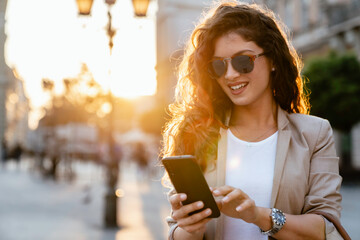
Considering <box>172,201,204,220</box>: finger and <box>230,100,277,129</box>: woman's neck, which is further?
<box>230,100,277,129</box>: woman's neck

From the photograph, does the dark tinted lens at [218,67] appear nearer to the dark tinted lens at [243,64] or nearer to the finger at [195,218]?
the dark tinted lens at [243,64]

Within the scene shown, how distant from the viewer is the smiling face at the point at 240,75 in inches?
92.0

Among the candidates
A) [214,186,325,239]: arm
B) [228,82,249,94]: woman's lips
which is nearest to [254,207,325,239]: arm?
[214,186,325,239]: arm

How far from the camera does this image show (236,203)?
1933 mm

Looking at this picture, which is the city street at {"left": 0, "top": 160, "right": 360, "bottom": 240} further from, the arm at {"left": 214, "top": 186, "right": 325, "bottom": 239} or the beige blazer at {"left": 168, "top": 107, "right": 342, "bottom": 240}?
the arm at {"left": 214, "top": 186, "right": 325, "bottom": 239}

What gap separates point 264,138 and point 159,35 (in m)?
84.6

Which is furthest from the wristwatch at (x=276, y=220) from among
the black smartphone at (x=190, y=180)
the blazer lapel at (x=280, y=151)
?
the black smartphone at (x=190, y=180)

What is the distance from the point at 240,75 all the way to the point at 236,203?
0.64 metres

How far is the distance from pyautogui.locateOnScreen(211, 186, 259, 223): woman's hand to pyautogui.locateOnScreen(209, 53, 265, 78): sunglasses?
2.02ft

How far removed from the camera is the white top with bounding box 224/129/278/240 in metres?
2.33

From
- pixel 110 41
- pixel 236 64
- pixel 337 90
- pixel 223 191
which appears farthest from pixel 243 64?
pixel 337 90

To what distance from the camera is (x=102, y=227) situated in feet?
37.0

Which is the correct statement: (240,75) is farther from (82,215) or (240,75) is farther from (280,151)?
(82,215)

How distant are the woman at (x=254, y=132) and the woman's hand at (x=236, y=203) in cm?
11
